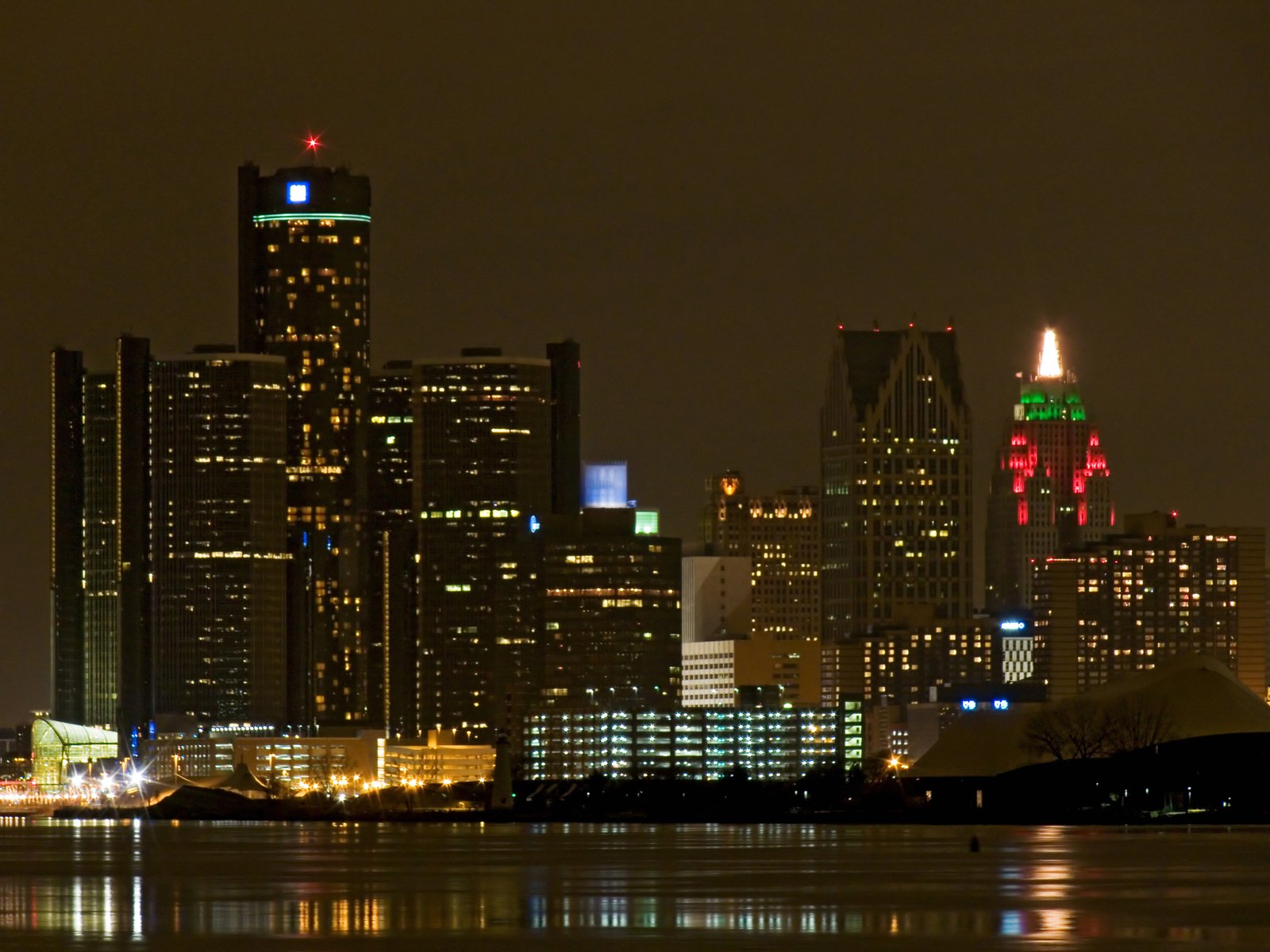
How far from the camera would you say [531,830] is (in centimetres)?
18675

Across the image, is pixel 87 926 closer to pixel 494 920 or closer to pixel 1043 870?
pixel 494 920

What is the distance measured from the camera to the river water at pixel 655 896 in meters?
70.8

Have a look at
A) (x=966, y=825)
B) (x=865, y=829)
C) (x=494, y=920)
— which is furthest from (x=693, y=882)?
(x=966, y=825)

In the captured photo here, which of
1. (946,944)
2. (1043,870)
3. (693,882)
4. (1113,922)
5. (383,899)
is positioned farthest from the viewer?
(1043,870)

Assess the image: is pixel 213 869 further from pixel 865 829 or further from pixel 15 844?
pixel 865 829

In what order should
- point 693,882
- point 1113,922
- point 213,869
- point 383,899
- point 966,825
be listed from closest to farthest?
point 1113,922 < point 383,899 < point 693,882 < point 213,869 < point 966,825

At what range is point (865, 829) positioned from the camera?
17875 cm

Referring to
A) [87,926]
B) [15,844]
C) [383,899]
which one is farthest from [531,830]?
[87,926]

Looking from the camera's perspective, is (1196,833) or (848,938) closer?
(848,938)

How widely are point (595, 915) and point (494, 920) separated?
10.6ft

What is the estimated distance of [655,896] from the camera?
290 feet

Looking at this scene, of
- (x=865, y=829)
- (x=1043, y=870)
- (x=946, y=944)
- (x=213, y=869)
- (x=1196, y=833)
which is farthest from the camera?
(x=865, y=829)

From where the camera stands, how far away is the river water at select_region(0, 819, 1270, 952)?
232 ft

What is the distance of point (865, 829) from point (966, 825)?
14477 mm
